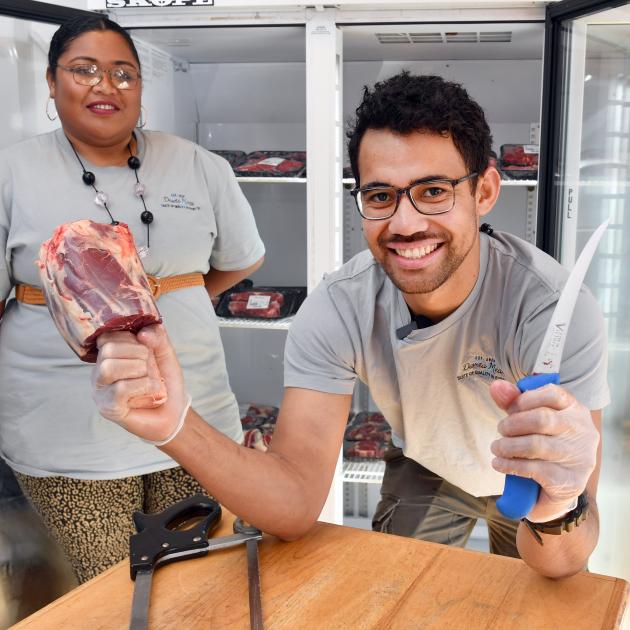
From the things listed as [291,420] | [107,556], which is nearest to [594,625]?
[291,420]

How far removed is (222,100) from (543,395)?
2706 mm

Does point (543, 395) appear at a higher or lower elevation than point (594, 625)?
higher

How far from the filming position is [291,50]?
9.81 ft

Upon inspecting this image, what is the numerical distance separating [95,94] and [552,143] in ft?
4.84

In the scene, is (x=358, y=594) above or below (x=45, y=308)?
below

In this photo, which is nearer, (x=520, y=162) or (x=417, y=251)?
(x=417, y=251)

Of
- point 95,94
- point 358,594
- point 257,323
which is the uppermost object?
point 95,94

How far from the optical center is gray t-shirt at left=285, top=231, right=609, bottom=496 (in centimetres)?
143

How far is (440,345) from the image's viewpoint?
1.49 metres

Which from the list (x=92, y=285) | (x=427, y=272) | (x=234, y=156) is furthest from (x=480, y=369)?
(x=234, y=156)

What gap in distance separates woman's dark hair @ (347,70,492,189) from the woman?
0.71 m

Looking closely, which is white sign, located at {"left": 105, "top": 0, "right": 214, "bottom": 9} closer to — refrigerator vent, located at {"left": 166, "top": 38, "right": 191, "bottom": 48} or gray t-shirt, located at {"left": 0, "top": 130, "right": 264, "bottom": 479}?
refrigerator vent, located at {"left": 166, "top": 38, "right": 191, "bottom": 48}

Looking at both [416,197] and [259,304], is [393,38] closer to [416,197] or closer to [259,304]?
[259,304]

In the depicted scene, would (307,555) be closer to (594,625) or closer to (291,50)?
(594,625)
